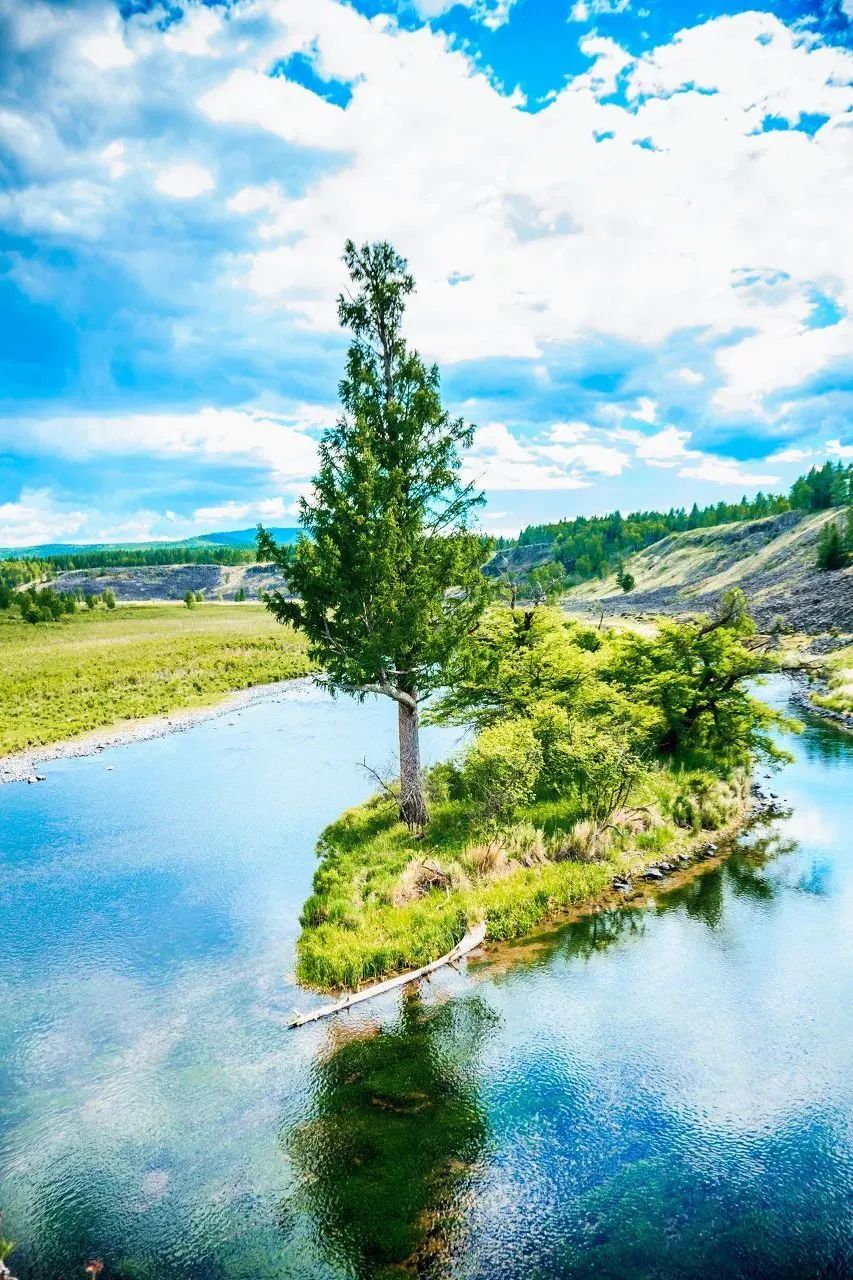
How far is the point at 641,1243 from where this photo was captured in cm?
1028

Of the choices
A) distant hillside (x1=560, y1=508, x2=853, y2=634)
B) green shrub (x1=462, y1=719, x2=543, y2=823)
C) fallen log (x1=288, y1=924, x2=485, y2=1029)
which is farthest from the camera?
distant hillside (x1=560, y1=508, x2=853, y2=634)

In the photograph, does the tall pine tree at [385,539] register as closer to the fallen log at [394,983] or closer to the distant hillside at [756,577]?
the fallen log at [394,983]

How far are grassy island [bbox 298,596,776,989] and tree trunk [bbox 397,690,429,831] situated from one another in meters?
0.55

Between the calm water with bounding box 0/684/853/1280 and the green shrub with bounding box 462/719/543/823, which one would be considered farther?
the green shrub with bounding box 462/719/543/823

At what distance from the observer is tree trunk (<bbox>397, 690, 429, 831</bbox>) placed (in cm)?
2362

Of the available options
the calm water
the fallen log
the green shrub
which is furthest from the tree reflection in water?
the green shrub

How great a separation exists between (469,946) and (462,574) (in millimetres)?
10882

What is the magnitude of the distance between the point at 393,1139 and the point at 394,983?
14.2 ft

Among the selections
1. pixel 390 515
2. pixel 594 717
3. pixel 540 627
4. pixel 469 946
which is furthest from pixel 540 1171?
pixel 540 627

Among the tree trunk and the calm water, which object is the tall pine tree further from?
the calm water

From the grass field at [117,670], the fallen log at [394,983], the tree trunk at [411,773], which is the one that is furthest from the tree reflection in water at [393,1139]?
the grass field at [117,670]

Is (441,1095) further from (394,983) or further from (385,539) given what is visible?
(385,539)

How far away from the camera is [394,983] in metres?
16.5

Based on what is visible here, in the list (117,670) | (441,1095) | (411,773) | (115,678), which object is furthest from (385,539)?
(117,670)
